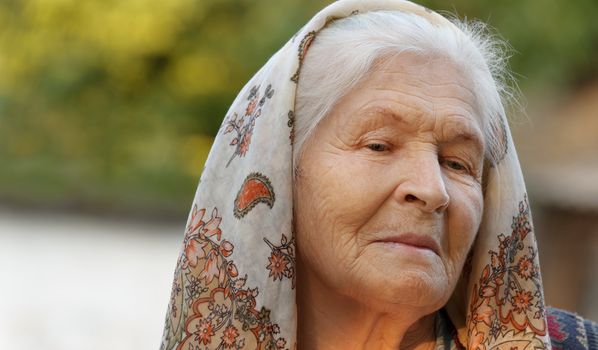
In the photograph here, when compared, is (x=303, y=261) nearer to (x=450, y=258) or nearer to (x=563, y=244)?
(x=450, y=258)

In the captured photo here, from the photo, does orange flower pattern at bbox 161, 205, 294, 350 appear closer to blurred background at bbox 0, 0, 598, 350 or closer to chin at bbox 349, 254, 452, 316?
chin at bbox 349, 254, 452, 316

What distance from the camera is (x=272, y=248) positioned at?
9.41 ft

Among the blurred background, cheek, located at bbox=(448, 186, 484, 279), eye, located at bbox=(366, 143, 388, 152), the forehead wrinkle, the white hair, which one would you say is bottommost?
cheek, located at bbox=(448, 186, 484, 279)

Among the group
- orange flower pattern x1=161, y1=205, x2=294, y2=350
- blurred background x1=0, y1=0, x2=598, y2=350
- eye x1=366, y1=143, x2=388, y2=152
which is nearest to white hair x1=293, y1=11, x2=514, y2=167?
eye x1=366, y1=143, x2=388, y2=152

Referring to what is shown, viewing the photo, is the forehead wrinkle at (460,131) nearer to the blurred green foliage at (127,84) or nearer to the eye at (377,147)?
the eye at (377,147)

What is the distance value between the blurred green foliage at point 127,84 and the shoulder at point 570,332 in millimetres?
7159

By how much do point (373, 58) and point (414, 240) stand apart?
0.44 metres

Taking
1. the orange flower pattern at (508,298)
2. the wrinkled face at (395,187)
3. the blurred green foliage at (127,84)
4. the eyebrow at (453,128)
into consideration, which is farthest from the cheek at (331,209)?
the blurred green foliage at (127,84)

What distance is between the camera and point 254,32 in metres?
11.1

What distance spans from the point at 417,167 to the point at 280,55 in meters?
0.46

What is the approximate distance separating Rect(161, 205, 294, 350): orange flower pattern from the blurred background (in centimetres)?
622

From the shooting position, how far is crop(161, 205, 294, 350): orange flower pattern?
2855 mm

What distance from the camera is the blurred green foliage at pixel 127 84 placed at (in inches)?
438

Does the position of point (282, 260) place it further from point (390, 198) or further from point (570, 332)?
point (570, 332)
